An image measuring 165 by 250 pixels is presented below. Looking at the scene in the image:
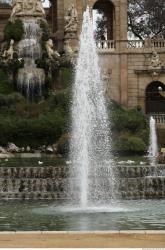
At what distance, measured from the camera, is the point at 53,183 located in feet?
86.7

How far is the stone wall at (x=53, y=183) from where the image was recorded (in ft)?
85.6

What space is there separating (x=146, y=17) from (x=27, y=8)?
65.5ft

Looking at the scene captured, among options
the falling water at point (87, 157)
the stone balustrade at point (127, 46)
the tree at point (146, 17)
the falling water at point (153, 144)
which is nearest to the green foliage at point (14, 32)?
the stone balustrade at point (127, 46)

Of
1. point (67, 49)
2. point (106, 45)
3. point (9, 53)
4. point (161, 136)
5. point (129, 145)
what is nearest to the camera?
point (129, 145)

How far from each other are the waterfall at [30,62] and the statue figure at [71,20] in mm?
3413

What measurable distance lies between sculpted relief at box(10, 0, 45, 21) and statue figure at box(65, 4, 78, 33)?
2611 millimetres

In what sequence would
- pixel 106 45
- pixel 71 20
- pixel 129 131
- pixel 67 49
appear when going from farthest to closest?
pixel 106 45 → pixel 71 20 → pixel 67 49 → pixel 129 131

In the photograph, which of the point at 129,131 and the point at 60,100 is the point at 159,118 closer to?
the point at 129,131

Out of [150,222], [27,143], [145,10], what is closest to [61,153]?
[27,143]

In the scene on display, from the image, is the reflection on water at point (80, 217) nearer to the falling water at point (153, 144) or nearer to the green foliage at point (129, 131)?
the green foliage at point (129, 131)

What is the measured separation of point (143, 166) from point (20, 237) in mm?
14951

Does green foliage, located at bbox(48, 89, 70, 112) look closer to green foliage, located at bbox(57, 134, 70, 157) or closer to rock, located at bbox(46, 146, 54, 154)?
rock, located at bbox(46, 146, 54, 154)

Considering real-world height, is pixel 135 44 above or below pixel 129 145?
above

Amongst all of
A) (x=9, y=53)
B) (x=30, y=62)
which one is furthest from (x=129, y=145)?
(x=9, y=53)
